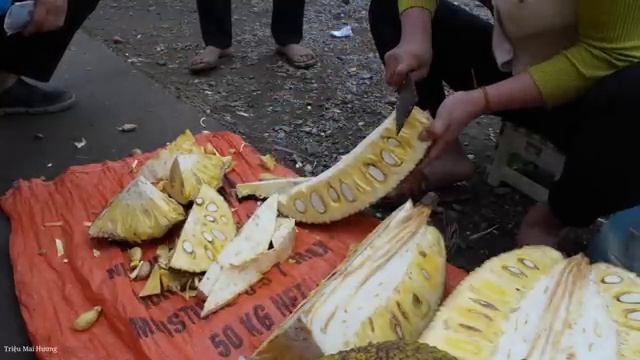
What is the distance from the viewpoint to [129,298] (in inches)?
64.8

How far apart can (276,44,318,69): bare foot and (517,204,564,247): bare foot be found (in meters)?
1.50

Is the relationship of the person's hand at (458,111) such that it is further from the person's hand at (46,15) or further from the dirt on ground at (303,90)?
the person's hand at (46,15)

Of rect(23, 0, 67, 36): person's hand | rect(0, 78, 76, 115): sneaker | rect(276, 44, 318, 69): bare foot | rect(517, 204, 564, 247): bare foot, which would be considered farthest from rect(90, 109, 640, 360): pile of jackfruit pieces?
rect(276, 44, 318, 69): bare foot

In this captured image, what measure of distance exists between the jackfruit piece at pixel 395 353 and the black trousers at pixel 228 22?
229 centimetres

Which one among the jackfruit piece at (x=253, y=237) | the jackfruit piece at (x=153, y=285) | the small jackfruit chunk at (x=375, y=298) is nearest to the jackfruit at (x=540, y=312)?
the small jackfruit chunk at (x=375, y=298)

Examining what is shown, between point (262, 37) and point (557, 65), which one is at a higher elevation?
point (557, 65)

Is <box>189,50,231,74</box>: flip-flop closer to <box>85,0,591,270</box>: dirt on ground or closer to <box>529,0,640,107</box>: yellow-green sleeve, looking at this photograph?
<box>85,0,591,270</box>: dirt on ground

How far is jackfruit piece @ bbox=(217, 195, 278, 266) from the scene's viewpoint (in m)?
1.71

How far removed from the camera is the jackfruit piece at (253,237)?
5.61 ft

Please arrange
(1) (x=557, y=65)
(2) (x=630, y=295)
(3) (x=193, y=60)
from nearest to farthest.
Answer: (2) (x=630, y=295)
(1) (x=557, y=65)
(3) (x=193, y=60)

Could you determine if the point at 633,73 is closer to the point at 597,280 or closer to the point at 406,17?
the point at 597,280

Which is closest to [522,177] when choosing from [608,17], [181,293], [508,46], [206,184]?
[508,46]

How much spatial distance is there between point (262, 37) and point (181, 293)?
Result: 2016 millimetres

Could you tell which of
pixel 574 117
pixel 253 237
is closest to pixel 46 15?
pixel 253 237
